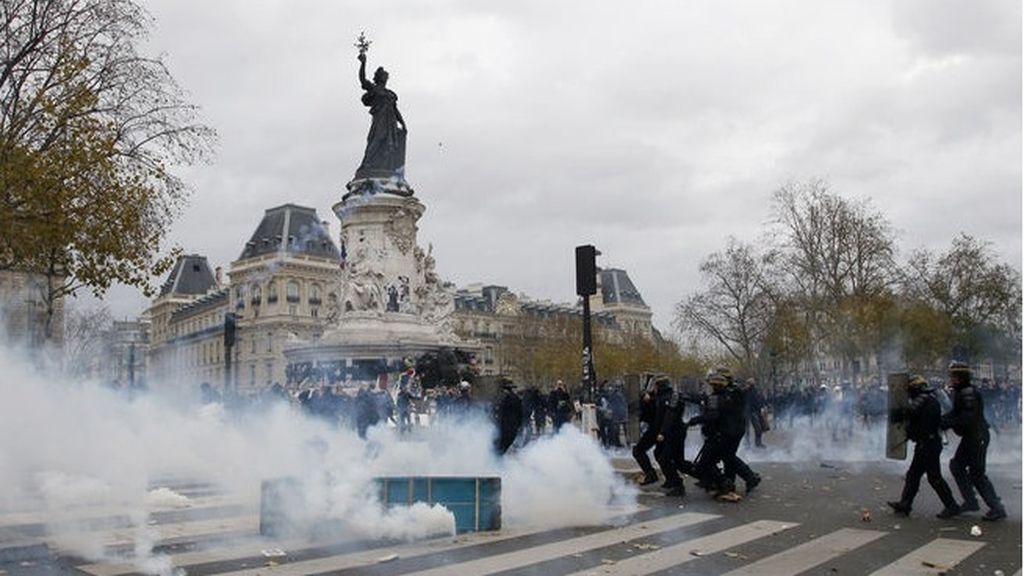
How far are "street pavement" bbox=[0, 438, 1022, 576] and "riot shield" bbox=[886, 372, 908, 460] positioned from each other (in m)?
0.79

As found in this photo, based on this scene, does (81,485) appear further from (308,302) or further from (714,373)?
(308,302)

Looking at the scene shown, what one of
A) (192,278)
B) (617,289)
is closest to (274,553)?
(192,278)

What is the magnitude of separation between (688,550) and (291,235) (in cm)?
3564

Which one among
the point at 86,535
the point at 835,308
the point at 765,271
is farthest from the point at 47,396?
the point at 765,271

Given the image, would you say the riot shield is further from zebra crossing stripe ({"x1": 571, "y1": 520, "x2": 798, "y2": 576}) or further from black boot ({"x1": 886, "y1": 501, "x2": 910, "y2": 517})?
zebra crossing stripe ({"x1": 571, "y1": 520, "x2": 798, "y2": 576})

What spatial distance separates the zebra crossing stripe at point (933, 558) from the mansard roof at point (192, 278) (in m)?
42.3

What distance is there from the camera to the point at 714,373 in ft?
45.5

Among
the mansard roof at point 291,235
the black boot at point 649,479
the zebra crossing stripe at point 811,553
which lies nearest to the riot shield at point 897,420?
the zebra crossing stripe at point 811,553

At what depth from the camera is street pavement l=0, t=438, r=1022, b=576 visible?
27.8 ft

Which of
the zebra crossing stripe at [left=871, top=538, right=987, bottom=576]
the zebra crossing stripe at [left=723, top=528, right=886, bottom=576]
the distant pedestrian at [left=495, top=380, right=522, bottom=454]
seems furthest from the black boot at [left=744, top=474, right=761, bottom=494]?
the zebra crossing stripe at [left=871, top=538, right=987, bottom=576]

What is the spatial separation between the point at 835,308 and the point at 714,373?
4470 centimetres

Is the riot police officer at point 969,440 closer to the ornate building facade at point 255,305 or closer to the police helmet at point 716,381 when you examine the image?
the police helmet at point 716,381

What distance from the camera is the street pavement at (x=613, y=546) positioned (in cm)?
848

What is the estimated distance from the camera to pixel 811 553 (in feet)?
30.8
